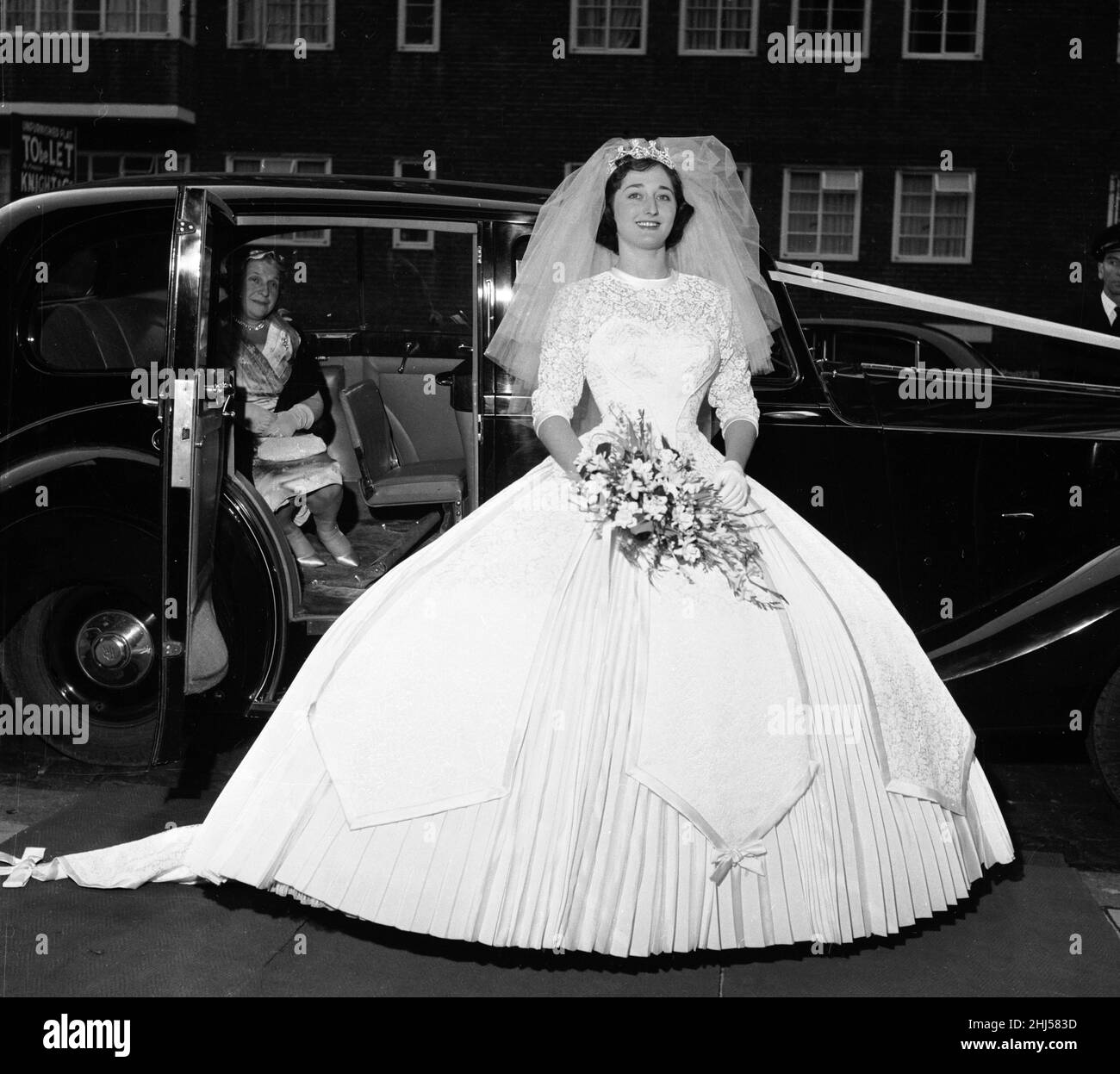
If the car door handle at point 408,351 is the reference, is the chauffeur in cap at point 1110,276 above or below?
above

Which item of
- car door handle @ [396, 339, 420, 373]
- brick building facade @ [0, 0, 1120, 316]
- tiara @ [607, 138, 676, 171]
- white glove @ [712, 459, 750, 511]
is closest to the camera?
white glove @ [712, 459, 750, 511]

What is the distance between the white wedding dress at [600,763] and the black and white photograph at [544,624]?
0.01 metres

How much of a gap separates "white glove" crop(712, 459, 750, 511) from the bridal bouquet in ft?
0.19

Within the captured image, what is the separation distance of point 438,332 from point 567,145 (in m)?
11.3

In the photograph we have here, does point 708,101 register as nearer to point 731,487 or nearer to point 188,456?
point 188,456

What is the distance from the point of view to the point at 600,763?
3.29 m

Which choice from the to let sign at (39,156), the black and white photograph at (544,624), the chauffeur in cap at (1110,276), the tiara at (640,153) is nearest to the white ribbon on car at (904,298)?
the black and white photograph at (544,624)

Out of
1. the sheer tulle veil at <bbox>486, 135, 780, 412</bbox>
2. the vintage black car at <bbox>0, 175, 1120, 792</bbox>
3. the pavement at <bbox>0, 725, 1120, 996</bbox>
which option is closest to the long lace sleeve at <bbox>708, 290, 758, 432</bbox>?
the sheer tulle veil at <bbox>486, 135, 780, 412</bbox>

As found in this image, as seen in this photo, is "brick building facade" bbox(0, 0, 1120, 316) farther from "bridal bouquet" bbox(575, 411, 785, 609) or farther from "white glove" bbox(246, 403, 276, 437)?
"bridal bouquet" bbox(575, 411, 785, 609)

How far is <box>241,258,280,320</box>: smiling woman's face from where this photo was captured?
5.57 meters

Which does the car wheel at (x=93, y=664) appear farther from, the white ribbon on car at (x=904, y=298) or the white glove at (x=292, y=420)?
the white ribbon on car at (x=904, y=298)

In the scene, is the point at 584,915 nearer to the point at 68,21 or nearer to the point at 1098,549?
the point at 1098,549

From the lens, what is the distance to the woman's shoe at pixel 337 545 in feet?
19.1

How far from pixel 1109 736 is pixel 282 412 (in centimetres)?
361
